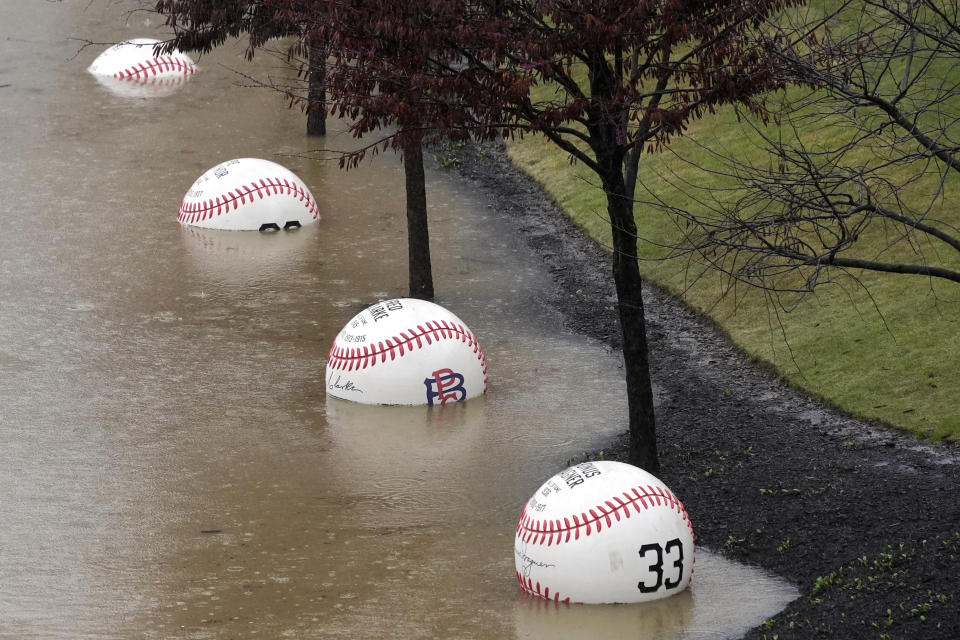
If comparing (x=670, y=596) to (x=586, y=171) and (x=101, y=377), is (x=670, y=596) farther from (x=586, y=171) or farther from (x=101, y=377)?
(x=586, y=171)

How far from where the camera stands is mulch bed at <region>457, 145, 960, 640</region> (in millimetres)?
11625

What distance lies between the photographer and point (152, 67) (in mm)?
33844

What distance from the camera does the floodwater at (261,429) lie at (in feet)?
39.5

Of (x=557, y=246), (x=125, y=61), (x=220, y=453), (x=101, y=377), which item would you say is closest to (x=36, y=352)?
(x=101, y=377)

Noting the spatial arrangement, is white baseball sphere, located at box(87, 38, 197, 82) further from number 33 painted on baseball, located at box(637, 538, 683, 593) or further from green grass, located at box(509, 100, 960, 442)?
number 33 painted on baseball, located at box(637, 538, 683, 593)

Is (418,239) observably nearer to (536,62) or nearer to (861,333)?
(861,333)

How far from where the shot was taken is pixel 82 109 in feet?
102

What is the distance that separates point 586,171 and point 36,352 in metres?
12.0

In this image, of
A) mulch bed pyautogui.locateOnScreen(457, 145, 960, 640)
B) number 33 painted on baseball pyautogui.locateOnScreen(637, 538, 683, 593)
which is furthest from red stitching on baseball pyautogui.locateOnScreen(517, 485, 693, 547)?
mulch bed pyautogui.locateOnScreen(457, 145, 960, 640)

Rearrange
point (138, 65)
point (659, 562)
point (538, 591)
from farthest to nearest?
point (138, 65) < point (538, 591) < point (659, 562)

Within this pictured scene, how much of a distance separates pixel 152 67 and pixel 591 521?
985 inches
